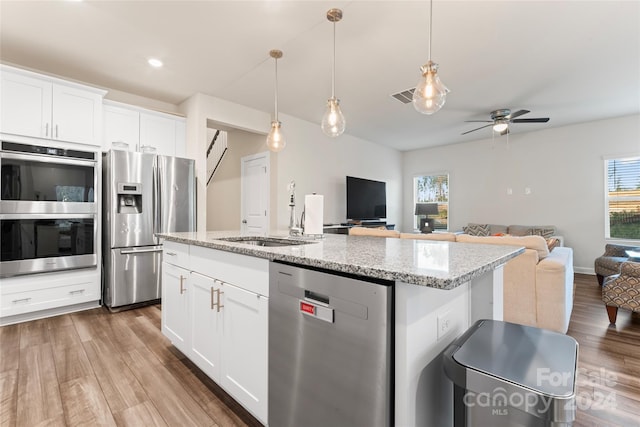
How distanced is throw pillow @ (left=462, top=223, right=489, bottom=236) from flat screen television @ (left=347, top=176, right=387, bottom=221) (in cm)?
181

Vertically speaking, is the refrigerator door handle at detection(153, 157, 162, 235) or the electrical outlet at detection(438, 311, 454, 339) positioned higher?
the refrigerator door handle at detection(153, 157, 162, 235)

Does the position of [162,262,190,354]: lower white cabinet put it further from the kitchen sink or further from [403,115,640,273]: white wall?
[403,115,640,273]: white wall

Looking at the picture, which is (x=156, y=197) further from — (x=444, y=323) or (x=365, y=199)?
(x=365, y=199)

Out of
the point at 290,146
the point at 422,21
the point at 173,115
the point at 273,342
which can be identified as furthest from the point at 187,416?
the point at 290,146

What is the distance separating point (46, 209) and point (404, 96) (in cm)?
445

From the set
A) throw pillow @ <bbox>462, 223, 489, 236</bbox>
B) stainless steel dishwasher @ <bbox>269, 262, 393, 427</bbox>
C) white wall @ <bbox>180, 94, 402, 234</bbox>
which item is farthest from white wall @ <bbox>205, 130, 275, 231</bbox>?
throw pillow @ <bbox>462, 223, 489, 236</bbox>

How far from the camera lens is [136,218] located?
3398 mm

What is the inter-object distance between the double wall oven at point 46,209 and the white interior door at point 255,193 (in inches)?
86.8

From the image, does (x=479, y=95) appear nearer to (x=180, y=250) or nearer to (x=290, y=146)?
(x=290, y=146)

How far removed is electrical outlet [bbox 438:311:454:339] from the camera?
3.60 feet

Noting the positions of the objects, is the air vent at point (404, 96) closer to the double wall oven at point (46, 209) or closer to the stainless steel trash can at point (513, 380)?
the stainless steel trash can at point (513, 380)

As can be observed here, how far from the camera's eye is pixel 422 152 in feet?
24.7

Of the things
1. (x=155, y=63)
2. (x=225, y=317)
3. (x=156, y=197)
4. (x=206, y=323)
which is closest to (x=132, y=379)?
(x=206, y=323)

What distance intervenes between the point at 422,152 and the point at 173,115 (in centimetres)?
582
